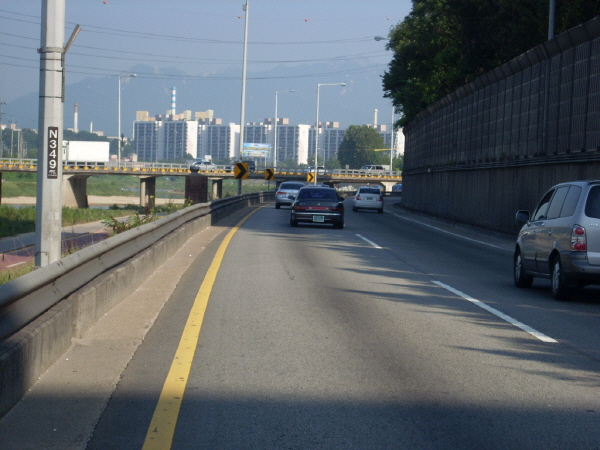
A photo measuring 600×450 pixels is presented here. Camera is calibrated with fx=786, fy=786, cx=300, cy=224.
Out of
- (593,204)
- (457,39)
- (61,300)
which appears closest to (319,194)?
(593,204)

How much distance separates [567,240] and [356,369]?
556 centimetres

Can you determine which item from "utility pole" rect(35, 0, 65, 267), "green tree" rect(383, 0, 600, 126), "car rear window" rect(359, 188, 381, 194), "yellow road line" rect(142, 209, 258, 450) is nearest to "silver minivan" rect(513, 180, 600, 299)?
"yellow road line" rect(142, 209, 258, 450)

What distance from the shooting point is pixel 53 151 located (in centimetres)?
951

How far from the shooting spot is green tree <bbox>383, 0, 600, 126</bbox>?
37.8 meters

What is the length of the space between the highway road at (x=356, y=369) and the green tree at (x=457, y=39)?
23.1 meters

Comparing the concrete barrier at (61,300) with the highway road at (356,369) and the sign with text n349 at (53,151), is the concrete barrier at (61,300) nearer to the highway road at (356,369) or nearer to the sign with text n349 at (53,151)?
the highway road at (356,369)

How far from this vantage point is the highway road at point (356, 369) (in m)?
5.25

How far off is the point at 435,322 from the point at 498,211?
2142cm

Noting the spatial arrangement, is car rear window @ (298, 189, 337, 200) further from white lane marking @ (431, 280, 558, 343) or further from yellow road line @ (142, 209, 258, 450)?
yellow road line @ (142, 209, 258, 450)

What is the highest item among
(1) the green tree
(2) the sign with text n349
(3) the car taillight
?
(1) the green tree

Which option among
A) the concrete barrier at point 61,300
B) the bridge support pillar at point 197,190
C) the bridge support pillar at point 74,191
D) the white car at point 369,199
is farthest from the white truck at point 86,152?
the concrete barrier at point 61,300

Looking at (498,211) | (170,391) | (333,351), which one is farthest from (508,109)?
(170,391)

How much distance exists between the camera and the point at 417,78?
2318 inches

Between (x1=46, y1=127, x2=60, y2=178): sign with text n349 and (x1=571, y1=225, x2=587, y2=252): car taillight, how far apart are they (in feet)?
23.2
